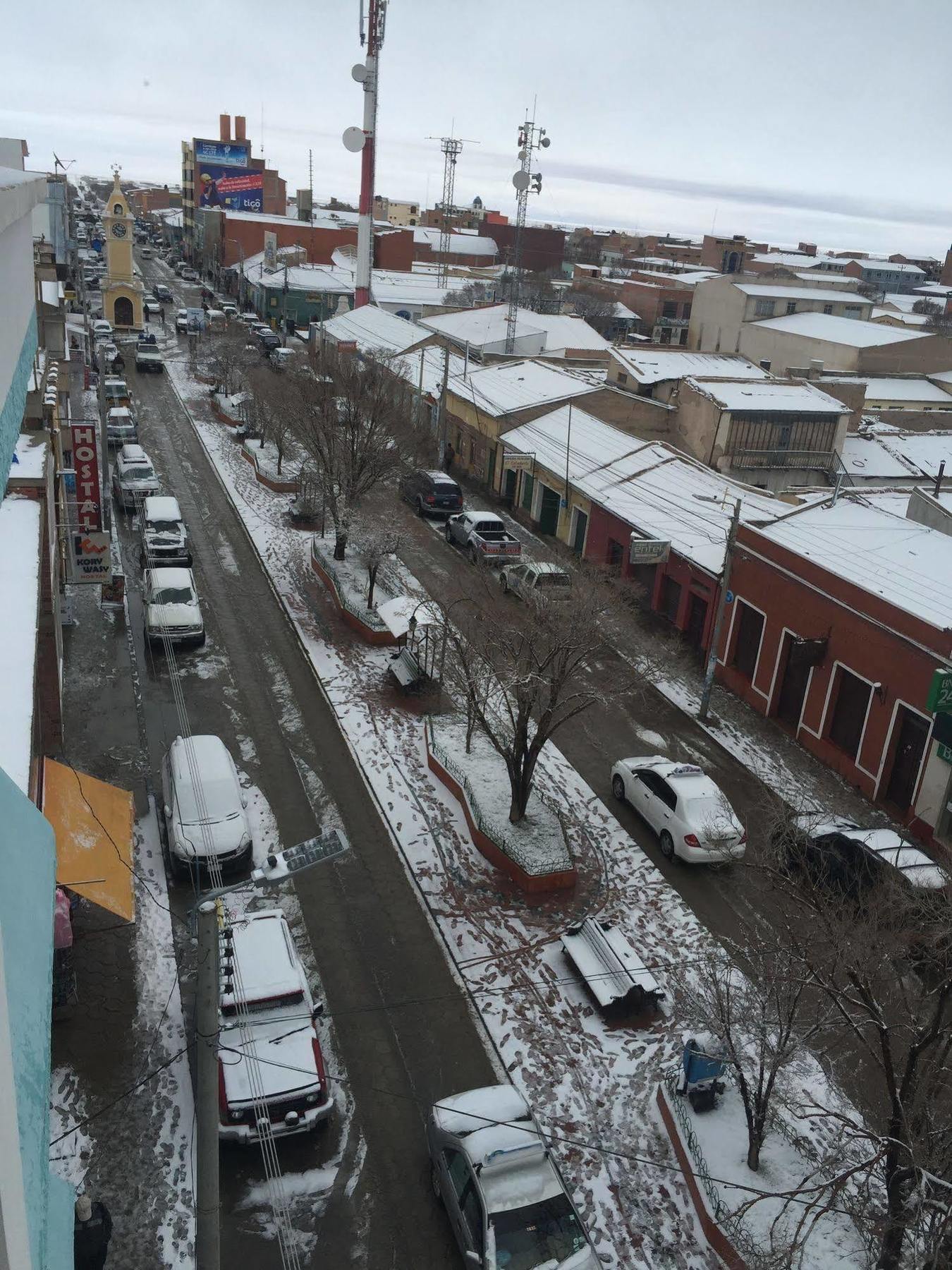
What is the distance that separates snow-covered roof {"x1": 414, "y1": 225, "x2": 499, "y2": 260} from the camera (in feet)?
367

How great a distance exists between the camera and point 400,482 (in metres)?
36.0

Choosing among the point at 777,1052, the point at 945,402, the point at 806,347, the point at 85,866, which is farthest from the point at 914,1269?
the point at 806,347

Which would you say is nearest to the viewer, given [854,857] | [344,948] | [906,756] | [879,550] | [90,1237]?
[90,1237]

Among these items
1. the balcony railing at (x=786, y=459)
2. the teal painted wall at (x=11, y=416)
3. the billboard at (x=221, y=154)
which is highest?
the billboard at (x=221, y=154)

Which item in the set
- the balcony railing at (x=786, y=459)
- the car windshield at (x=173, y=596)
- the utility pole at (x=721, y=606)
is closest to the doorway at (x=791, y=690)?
the utility pole at (x=721, y=606)

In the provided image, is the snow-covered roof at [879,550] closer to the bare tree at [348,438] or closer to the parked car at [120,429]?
the bare tree at [348,438]

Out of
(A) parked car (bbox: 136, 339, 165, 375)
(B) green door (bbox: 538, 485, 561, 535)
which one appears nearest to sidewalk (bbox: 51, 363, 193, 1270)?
(B) green door (bbox: 538, 485, 561, 535)

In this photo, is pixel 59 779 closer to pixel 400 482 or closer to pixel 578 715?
pixel 578 715

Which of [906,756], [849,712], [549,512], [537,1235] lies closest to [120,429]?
[549,512]

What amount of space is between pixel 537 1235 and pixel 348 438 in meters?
22.2

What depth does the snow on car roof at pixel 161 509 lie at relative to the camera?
93.5 ft

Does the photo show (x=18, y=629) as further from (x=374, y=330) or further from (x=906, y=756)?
(x=374, y=330)

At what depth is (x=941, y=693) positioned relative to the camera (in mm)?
16656

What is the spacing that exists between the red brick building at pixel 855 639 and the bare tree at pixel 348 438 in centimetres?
1088
